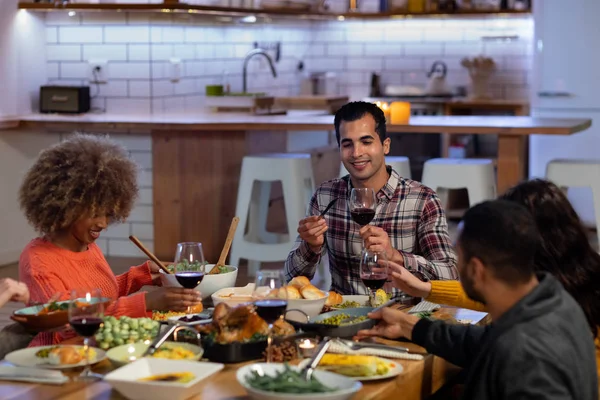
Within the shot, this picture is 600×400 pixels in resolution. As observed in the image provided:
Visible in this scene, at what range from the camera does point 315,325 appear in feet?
7.33

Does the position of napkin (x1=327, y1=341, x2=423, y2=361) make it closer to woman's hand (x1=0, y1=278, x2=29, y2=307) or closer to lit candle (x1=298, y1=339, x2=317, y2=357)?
lit candle (x1=298, y1=339, x2=317, y2=357)

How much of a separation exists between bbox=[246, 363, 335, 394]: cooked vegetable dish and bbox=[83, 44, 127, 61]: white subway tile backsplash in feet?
17.5

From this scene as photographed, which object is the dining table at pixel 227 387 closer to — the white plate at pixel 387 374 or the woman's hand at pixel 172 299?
the white plate at pixel 387 374

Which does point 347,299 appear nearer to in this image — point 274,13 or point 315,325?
point 315,325

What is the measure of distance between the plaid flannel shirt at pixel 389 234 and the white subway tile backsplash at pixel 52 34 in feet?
14.1

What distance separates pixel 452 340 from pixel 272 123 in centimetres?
377

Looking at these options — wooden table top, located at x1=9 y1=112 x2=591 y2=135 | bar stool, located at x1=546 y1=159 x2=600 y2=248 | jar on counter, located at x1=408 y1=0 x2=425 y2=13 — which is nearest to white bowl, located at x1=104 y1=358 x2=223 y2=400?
wooden table top, located at x1=9 y1=112 x2=591 y2=135

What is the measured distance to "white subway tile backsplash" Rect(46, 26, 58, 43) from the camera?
6.89 metres

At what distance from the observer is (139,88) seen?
6.84 m

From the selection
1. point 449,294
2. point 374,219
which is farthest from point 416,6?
point 449,294

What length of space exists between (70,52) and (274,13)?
5.64 feet

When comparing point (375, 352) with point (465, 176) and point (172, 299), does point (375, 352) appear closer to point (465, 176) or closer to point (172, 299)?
point (172, 299)

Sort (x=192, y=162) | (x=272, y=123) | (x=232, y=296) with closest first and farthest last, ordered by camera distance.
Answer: (x=232, y=296), (x=272, y=123), (x=192, y=162)

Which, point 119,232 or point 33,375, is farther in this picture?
point 119,232
